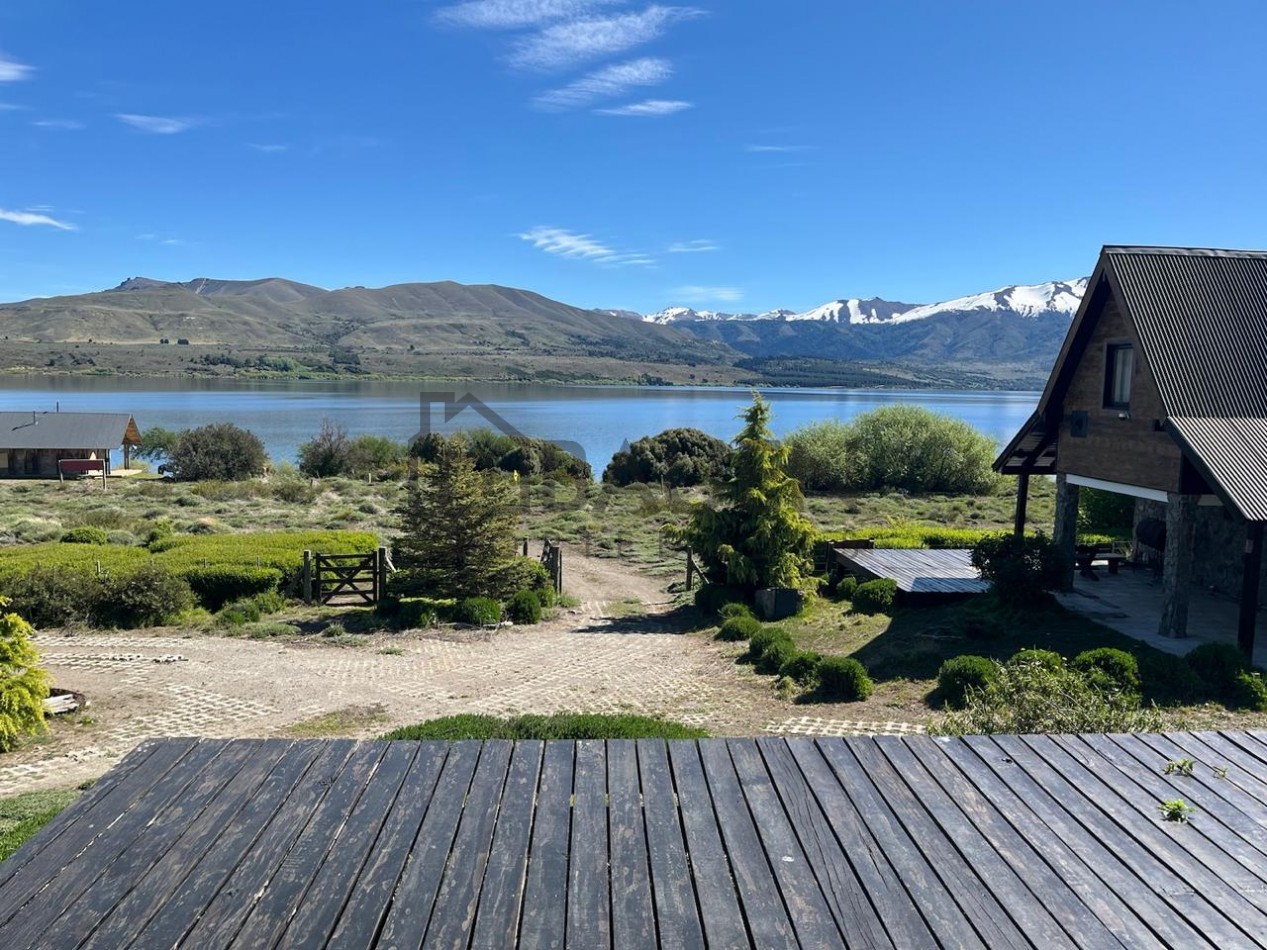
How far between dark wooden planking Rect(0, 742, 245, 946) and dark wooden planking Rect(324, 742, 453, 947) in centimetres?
85

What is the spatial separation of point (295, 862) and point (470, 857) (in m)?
0.69

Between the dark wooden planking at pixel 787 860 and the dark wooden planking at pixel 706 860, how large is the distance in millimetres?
184

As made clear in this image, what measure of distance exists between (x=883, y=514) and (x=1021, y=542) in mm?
21570

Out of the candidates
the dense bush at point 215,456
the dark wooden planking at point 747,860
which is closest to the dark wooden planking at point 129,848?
the dark wooden planking at point 747,860

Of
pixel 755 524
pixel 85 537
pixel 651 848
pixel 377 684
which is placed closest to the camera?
pixel 651 848

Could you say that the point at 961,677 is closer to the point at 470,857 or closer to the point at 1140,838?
the point at 1140,838

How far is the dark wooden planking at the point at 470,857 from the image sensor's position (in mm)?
3008

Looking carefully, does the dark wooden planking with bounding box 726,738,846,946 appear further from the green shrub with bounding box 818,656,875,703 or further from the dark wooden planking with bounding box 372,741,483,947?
the green shrub with bounding box 818,656,875,703

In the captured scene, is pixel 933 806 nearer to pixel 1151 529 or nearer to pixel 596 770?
pixel 596 770

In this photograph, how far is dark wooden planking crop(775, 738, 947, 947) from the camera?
303 cm

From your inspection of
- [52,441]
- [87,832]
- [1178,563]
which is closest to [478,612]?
[1178,563]

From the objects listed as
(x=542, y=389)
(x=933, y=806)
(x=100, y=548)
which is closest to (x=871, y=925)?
(x=933, y=806)

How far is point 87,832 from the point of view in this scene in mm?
3707

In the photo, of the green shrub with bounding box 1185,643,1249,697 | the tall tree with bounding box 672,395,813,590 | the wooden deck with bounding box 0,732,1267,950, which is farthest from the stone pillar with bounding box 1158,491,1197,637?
the wooden deck with bounding box 0,732,1267,950
